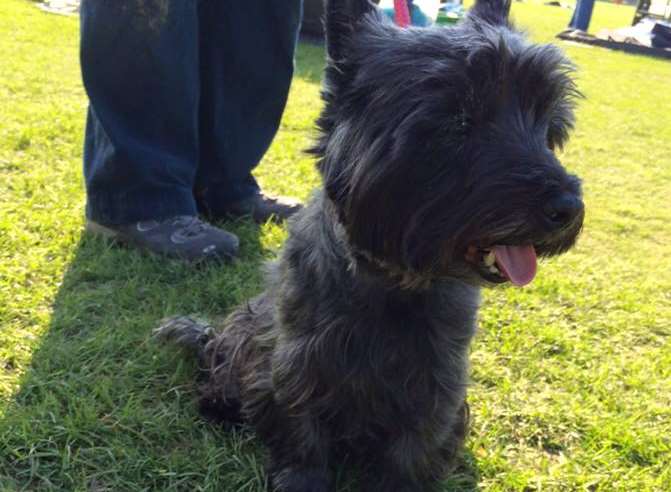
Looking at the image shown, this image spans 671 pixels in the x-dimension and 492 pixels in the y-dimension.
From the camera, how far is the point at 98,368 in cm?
239

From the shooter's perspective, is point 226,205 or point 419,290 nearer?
point 419,290

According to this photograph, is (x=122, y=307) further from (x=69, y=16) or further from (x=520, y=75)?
(x=69, y=16)

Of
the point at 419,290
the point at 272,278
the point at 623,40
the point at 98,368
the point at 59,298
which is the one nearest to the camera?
the point at 419,290

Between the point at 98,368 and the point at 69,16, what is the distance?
8.88 metres

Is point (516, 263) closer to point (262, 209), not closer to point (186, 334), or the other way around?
point (186, 334)

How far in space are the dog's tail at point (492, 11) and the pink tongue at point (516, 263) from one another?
709 mm

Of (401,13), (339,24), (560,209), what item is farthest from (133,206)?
(560,209)

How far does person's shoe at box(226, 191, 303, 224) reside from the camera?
12.2ft

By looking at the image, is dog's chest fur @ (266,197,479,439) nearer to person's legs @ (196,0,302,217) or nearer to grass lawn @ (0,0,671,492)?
grass lawn @ (0,0,671,492)

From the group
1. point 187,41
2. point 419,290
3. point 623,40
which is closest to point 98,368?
point 419,290

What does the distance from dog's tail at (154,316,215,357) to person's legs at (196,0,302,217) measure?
4.45 ft

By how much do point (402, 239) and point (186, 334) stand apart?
→ 3.67 ft

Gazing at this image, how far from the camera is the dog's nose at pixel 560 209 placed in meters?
1.57

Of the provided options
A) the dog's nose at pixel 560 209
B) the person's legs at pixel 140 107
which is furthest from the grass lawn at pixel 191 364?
the dog's nose at pixel 560 209
